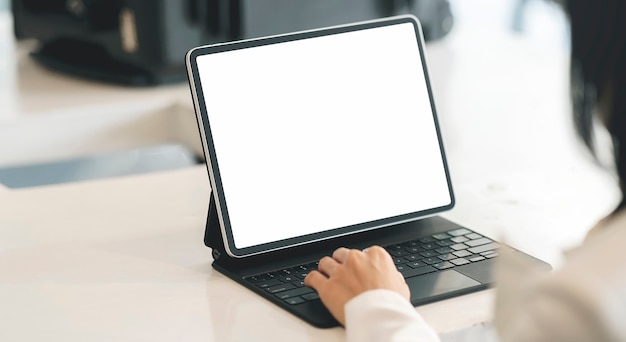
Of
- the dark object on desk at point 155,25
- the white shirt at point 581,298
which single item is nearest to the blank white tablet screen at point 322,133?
the white shirt at point 581,298

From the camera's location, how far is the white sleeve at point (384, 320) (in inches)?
29.4

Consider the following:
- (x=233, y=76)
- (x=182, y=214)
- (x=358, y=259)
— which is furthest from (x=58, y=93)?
(x=358, y=259)

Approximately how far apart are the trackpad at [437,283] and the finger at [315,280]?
0.27ft

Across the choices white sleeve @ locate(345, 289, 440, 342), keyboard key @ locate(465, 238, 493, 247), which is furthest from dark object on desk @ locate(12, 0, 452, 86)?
white sleeve @ locate(345, 289, 440, 342)

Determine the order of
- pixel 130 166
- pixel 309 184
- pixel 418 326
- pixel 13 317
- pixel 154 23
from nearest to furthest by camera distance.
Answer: pixel 418 326 < pixel 13 317 < pixel 309 184 < pixel 154 23 < pixel 130 166

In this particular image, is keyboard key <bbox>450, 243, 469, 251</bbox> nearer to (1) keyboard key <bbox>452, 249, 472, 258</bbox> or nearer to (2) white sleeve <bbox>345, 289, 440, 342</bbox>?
(1) keyboard key <bbox>452, 249, 472, 258</bbox>

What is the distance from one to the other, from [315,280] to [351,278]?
0.15ft

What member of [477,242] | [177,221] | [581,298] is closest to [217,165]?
[177,221]

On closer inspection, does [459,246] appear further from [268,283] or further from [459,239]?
[268,283]

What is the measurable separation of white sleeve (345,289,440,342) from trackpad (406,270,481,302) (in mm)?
76

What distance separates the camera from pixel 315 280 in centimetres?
88

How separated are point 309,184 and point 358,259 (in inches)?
5.5

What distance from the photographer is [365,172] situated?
39.9 inches

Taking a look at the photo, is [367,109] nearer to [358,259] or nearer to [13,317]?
[358,259]
